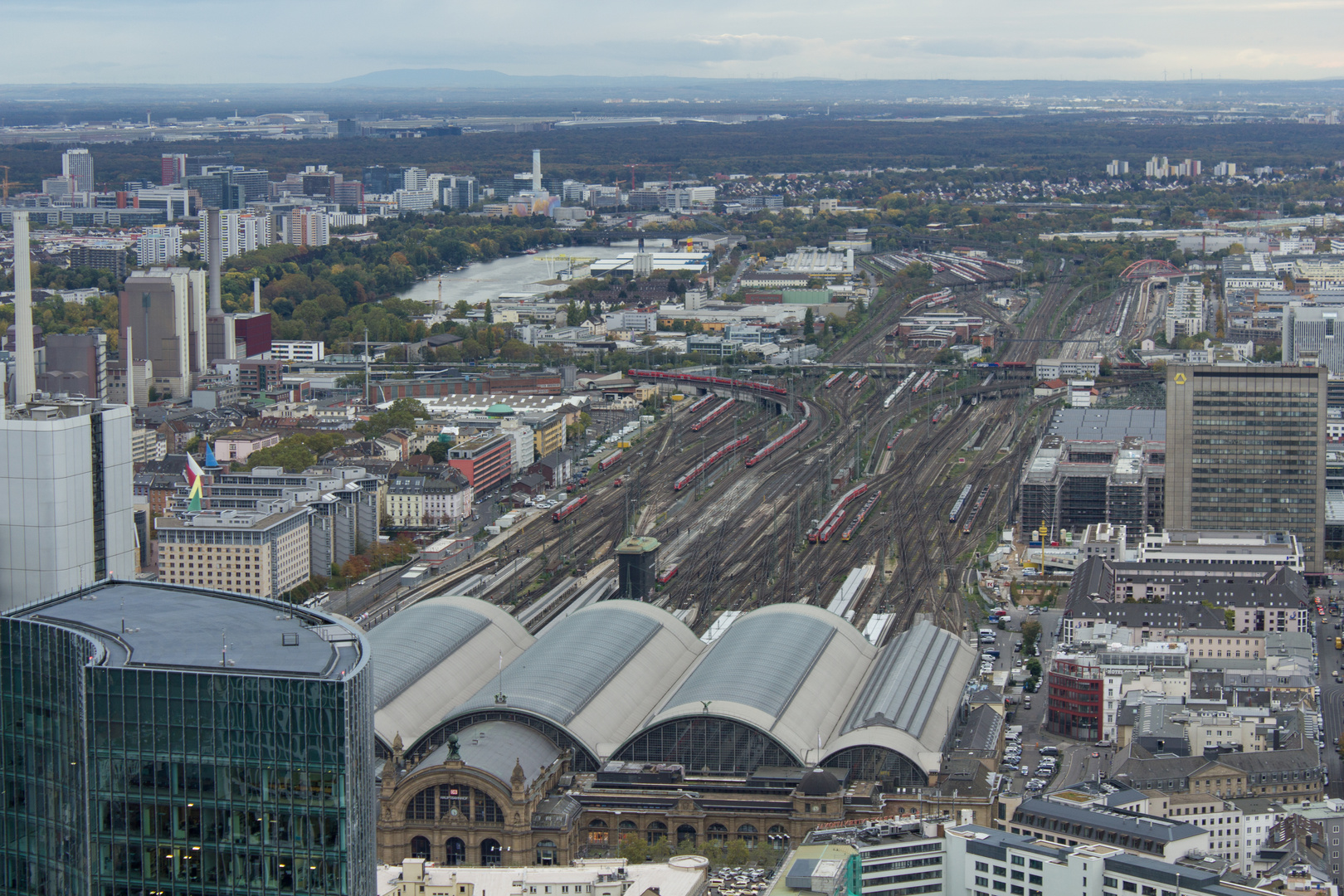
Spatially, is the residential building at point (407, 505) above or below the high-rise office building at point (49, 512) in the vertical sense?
below

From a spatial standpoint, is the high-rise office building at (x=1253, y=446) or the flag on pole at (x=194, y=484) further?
the high-rise office building at (x=1253, y=446)

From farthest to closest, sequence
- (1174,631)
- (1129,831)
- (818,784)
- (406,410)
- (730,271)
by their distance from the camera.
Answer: (730,271) → (406,410) → (1174,631) → (818,784) → (1129,831)

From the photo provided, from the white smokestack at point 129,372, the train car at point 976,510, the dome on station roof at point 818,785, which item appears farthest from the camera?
the white smokestack at point 129,372

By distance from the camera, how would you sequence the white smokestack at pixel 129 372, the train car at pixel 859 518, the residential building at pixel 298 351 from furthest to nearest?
1. the residential building at pixel 298 351
2. the white smokestack at pixel 129 372
3. the train car at pixel 859 518

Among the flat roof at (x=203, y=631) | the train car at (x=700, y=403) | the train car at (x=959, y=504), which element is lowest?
the train car at (x=959, y=504)

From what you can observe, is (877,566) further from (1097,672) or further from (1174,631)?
(1097,672)

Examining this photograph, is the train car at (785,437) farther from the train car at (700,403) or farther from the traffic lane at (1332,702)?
the traffic lane at (1332,702)

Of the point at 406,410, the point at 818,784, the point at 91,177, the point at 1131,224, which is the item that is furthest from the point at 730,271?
the point at 818,784

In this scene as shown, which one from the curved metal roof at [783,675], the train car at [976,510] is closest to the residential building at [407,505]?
the train car at [976,510]
